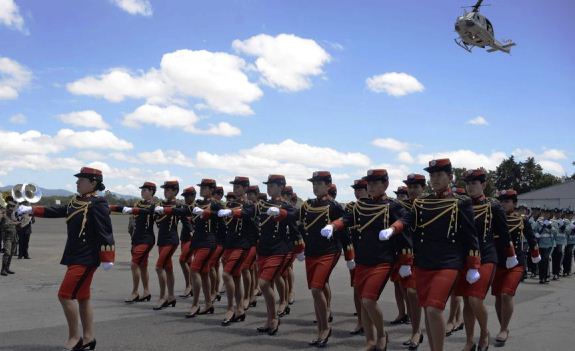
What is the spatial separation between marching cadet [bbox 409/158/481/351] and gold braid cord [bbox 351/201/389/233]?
1.41 ft

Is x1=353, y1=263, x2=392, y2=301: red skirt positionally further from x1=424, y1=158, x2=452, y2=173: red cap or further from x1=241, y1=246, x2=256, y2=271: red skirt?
x1=241, y1=246, x2=256, y2=271: red skirt

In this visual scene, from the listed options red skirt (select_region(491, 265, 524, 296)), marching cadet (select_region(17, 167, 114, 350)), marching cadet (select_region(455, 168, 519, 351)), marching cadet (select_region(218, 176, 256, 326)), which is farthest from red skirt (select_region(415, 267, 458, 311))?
marching cadet (select_region(17, 167, 114, 350))

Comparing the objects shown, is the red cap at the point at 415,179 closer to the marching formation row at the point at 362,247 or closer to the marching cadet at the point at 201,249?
the marching formation row at the point at 362,247

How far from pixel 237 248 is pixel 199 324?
51.6 inches

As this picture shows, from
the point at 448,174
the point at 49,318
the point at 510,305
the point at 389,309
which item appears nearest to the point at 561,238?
the point at 389,309

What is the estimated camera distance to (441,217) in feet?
19.1

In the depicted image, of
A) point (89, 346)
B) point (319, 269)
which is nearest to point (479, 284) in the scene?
point (319, 269)

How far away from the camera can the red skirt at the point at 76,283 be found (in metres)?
6.46

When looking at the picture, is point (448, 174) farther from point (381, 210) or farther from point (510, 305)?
A: point (510, 305)

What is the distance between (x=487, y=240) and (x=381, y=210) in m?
1.45

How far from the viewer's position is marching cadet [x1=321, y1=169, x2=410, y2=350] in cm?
619

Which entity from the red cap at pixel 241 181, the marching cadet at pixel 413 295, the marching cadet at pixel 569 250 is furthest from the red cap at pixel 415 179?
the marching cadet at pixel 569 250

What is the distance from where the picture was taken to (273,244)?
8094 mm

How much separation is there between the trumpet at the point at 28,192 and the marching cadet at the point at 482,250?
6.73 metres
